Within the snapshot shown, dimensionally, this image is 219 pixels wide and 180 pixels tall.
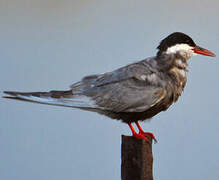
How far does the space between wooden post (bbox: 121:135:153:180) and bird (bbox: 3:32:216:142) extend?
2.8 inches

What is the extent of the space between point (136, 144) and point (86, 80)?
71cm

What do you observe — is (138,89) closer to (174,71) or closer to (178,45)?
(174,71)

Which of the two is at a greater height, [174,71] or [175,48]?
[175,48]

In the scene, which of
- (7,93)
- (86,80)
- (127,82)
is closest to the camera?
(7,93)

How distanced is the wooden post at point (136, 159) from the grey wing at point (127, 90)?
10.0 inches

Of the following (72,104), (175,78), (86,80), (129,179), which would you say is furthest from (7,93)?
(175,78)

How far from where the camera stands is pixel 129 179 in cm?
265

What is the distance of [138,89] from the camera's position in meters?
2.75

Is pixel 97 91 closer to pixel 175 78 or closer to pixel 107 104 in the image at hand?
pixel 107 104

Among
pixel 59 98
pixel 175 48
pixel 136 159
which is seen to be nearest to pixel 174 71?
pixel 175 48

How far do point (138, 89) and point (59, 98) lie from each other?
62 cm

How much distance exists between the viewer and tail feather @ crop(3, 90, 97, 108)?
2.65 m

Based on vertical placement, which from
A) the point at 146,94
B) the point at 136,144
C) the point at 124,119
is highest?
the point at 146,94

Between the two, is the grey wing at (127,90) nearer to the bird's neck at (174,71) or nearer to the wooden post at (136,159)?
the bird's neck at (174,71)
